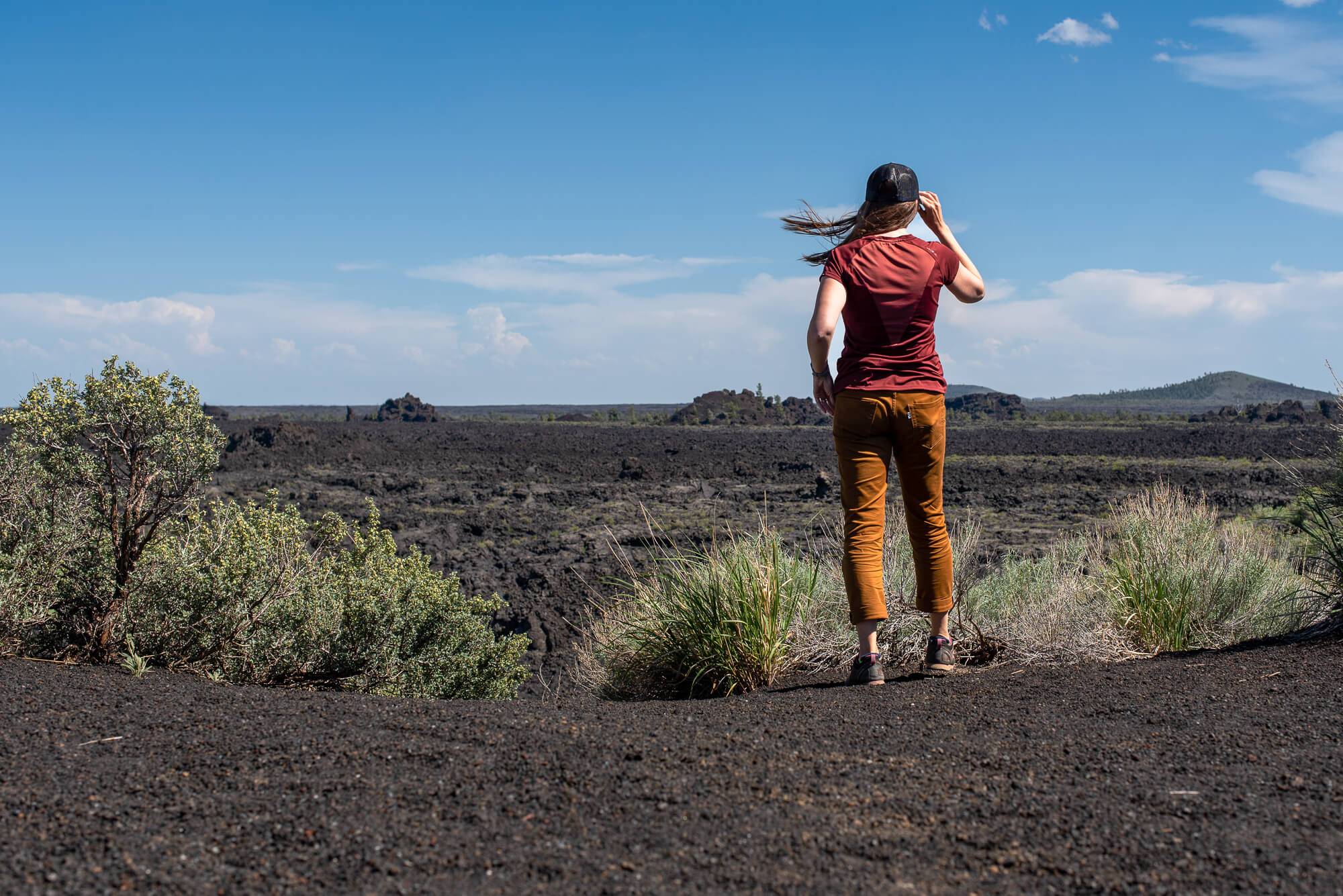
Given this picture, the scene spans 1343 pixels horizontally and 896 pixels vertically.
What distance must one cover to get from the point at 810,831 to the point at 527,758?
831mm

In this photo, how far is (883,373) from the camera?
393 cm

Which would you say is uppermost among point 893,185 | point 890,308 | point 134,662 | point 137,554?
point 893,185

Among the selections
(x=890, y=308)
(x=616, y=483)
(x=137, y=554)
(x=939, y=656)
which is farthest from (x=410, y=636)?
(x=616, y=483)

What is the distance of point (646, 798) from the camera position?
2.52 metres

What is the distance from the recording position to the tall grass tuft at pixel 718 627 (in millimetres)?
4594

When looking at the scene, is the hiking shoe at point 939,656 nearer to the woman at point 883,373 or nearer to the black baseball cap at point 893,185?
the woman at point 883,373

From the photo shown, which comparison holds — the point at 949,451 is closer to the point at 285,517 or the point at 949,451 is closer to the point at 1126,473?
the point at 1126,473

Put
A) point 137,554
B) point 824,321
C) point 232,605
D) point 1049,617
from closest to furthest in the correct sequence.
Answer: point 824,321 → point 137,554 → point 232,605 → point 1049,617

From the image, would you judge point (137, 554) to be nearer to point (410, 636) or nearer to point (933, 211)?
point (410, 636)

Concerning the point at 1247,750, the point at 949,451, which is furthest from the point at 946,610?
the point at 949,451

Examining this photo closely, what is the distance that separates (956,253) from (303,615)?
11.2ft

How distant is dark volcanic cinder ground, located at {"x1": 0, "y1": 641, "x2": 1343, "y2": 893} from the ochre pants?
532 mm

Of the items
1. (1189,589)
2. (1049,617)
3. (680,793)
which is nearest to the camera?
(680,793)

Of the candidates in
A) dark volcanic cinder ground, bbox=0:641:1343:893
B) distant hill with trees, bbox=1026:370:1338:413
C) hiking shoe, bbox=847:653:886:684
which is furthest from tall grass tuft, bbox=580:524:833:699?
distant hill with trees, bbox=1026:370:1338:413
